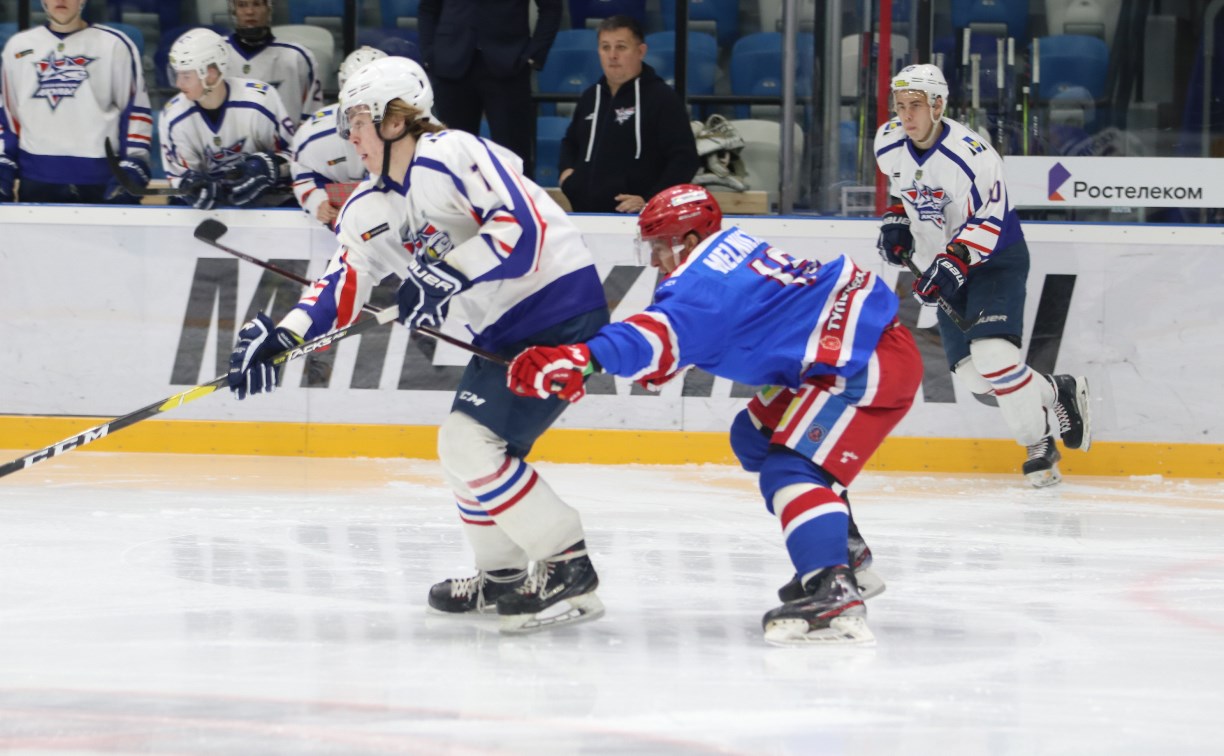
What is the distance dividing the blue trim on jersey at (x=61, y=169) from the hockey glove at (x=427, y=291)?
Answer: 10.7ft

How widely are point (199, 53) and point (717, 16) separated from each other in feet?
7.86

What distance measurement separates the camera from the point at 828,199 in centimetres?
571

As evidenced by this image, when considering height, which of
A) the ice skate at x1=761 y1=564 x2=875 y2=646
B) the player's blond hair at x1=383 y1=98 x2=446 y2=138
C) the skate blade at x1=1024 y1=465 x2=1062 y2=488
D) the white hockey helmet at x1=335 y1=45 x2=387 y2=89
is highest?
the white hockey helmet at x1=335 y1=45 x2=387 y2=89

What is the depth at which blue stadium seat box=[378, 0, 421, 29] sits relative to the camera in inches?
275

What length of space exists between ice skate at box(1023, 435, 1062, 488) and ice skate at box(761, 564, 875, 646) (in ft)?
8.15

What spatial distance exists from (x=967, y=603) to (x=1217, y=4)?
10.6 ft

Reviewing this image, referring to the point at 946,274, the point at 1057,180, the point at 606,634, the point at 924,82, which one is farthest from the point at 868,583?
the point at 1057,180

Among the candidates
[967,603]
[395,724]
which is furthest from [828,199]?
[395,724]

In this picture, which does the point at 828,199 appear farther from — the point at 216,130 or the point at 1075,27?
the point at 216,130

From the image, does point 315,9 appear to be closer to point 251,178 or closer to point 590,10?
point 590,10

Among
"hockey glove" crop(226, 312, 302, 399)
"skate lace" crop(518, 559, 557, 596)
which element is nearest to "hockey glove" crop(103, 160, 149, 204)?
"hockey glove" crop(226, 312, 302, 399)

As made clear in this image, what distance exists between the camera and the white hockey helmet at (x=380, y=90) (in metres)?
2.95

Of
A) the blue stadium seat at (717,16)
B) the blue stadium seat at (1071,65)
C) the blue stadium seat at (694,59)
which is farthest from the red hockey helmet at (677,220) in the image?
the blue stadium seat at (717,16)

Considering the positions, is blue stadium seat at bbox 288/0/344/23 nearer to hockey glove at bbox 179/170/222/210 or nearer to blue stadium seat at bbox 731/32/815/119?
hockey glove at bbox 179/170/222/210
